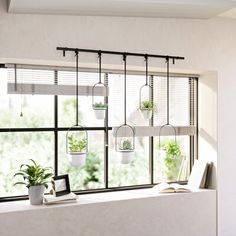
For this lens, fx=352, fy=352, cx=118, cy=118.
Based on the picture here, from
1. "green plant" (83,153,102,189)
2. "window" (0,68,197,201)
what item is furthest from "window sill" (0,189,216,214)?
"green plant" (83,153,102,189)

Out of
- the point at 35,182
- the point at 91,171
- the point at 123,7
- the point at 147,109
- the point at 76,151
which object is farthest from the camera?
the point at 91,171

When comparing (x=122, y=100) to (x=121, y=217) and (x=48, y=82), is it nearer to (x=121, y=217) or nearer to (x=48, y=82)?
(x=48, y=82)

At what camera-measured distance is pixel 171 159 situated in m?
3.76

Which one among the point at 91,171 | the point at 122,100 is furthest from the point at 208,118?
the point at 91,171

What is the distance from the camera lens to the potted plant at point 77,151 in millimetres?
2965

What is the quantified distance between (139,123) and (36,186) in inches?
47.7

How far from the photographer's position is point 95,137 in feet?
11.8

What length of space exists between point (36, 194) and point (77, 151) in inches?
19.3

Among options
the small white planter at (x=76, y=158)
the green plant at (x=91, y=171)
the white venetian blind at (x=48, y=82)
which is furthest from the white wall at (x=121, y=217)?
the green plant at (x=91, y=171)

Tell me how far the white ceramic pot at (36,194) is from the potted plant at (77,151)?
0.33m

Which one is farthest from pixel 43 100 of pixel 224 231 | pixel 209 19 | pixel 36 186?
pixel 224 231

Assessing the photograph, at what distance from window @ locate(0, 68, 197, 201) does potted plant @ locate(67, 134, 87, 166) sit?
230 mm

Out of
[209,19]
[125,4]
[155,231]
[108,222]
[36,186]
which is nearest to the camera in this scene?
[125,4]

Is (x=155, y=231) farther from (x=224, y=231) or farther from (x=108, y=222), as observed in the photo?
(x=224, y=231)
